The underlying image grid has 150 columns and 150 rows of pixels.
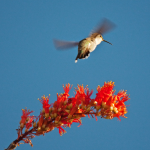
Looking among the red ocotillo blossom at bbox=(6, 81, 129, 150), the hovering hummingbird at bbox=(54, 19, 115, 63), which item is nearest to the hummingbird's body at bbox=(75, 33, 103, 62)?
the hovering hummingbird at bbox=(54, 19, 115, 63)

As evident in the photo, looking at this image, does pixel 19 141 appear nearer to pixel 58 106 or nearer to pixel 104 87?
pixel 58 106

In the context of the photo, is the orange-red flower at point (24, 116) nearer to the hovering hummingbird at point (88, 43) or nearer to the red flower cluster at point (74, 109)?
the red flower cluster at point (74, 109)

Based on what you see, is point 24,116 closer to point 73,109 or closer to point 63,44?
point 73,109

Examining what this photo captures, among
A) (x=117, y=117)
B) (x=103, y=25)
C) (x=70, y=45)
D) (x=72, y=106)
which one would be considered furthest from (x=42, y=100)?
(x=103, y=25)

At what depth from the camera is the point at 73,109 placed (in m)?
2.48

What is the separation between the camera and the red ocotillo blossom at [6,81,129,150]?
2.45 metres

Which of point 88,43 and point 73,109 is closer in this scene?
point 73,109

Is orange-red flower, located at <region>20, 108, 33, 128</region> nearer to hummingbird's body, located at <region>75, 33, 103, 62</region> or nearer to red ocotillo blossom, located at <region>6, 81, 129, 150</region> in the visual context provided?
red ocotillo blossom, located at <region>6, 81, 129, 150</region>

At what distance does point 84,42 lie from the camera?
3.56 m

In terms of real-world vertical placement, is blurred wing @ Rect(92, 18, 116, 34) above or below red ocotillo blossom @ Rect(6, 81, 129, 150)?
above

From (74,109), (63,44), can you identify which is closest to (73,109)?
(74,109)

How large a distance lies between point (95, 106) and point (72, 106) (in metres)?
0.29

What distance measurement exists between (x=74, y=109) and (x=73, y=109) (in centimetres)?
1

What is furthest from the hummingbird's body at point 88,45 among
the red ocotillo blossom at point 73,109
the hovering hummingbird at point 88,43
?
the red ocotillo blossom at point 73,109
